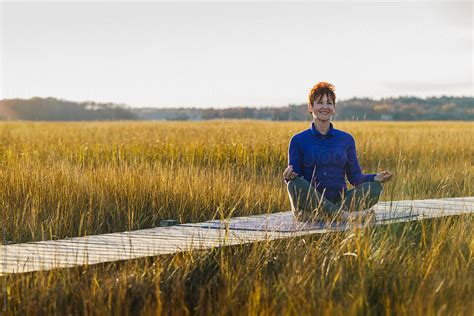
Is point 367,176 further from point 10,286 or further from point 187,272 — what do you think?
point 10,286

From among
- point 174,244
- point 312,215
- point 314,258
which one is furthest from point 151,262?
point 312,215

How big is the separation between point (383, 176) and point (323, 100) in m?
0.78

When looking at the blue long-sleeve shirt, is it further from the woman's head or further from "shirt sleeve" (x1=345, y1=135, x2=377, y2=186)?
the woman's head

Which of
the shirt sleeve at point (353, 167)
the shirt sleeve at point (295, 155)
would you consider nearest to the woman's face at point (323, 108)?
the shirt sleeve at point (295, 155)

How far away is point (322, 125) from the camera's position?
6258 mm

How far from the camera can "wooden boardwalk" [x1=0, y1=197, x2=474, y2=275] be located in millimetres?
4613

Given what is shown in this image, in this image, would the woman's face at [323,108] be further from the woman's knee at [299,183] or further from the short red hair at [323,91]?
the woman's knee at [299,183]

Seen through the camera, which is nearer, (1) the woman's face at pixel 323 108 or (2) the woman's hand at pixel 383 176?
(2) the woman's hand at pixel 383 176

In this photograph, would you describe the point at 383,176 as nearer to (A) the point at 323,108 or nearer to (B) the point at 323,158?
(B) the point at 323,158

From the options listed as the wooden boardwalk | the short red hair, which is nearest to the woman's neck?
the short red hair

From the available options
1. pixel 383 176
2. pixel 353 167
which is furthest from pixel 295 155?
pixel 383 176

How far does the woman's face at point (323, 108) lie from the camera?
612 cm

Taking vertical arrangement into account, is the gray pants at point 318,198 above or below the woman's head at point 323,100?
below

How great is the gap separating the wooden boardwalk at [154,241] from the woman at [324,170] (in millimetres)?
188
